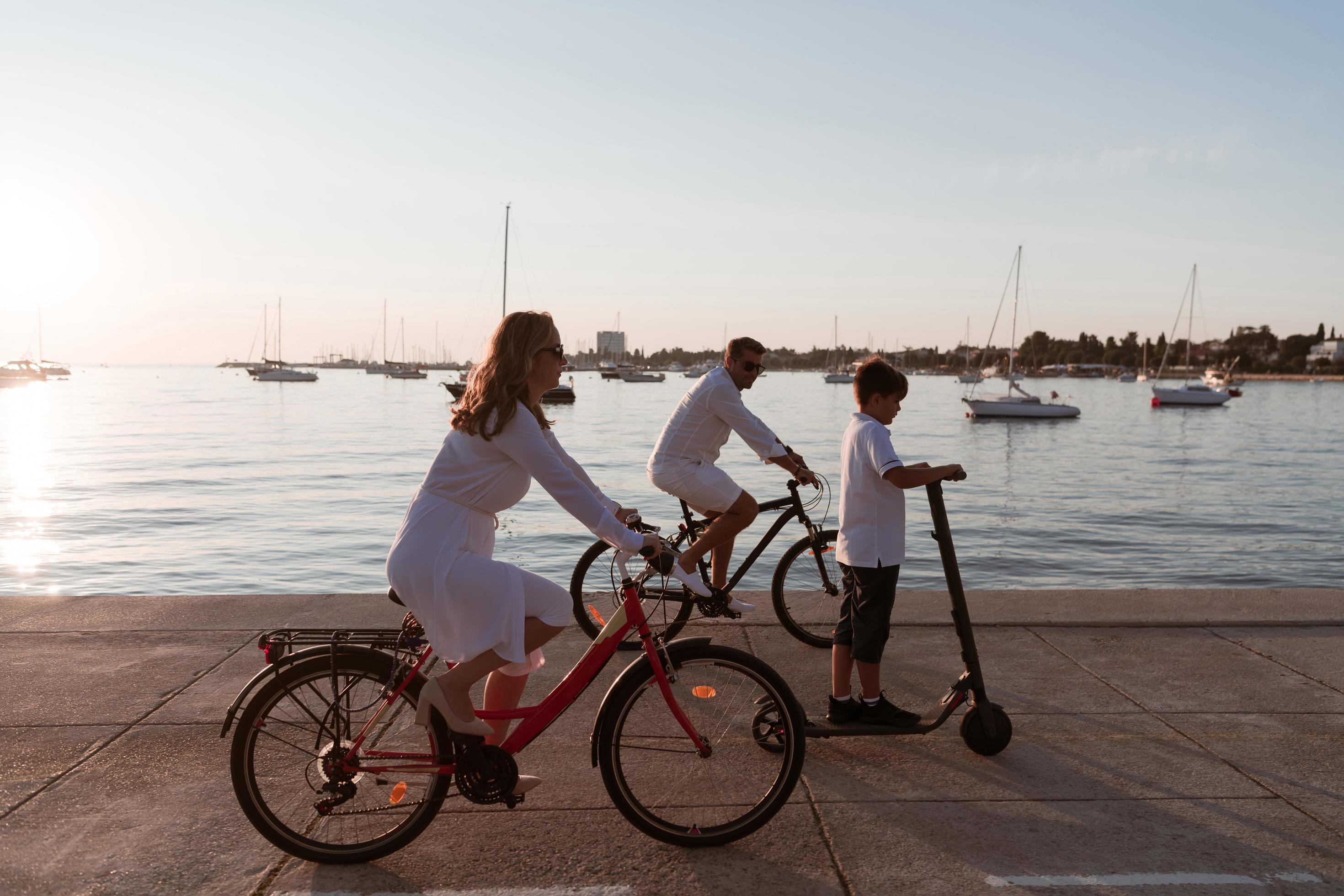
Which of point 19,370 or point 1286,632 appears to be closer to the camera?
point 1286,632

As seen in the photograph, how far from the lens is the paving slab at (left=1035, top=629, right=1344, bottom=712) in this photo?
4.98 m

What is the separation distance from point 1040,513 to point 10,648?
64.3ft

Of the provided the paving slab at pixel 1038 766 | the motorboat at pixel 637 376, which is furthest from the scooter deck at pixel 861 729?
the motorboat at pixel 637 376

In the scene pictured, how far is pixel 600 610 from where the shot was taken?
20.8 ft

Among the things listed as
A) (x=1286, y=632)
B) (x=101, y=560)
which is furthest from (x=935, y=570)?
(x=101, y=560)

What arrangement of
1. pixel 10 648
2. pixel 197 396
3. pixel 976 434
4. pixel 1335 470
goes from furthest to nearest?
pixel 197 396
pixel 976 434
pixel 1335 470
pixel 10 648

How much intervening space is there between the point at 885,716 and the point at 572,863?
5.34 ft

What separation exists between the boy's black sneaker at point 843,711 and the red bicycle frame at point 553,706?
3.14ft

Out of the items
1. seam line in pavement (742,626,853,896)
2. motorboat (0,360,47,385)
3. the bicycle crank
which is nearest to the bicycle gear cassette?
the bicycle crank

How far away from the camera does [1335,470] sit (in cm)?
3456

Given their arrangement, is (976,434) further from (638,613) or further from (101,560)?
(638,613)

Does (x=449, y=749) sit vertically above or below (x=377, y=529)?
above

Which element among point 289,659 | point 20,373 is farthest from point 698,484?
point 20,373

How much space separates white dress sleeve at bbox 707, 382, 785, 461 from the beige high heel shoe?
326 centimetres
